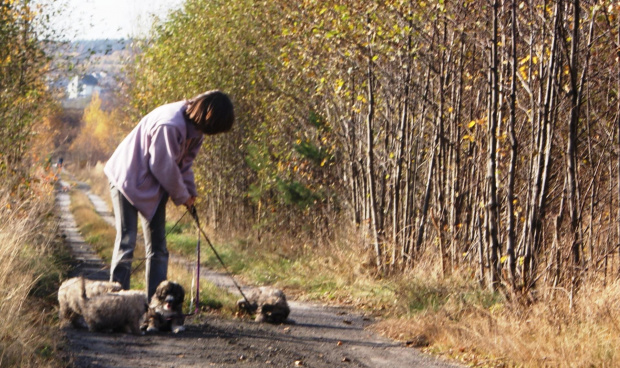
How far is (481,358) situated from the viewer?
7648 millimetres

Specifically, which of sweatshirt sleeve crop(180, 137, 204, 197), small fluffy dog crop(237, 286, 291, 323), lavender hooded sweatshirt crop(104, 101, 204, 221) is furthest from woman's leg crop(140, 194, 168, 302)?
small fluffy dog crop(237, 286, 291, 323)

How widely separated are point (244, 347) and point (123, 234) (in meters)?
1.62

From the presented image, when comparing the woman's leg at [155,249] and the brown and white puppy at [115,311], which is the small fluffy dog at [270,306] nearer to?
the woman's leg at [155,249]

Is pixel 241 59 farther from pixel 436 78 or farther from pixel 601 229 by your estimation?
pixel 601 229

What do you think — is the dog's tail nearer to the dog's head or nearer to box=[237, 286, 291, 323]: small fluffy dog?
the dog's head

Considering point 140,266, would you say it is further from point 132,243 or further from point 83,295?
point 83,295

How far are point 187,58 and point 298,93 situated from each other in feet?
17.0

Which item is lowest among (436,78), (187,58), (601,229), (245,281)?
(245,281)

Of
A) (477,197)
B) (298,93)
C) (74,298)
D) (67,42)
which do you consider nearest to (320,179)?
(298,93)

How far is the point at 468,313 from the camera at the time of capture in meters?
9.17

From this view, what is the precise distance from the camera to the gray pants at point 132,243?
8.32 meters

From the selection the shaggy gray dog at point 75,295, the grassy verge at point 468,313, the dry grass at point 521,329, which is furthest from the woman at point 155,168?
the dry grass at point 521,329

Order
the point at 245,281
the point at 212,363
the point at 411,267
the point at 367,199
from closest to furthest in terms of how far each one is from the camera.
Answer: the point at 212,363 < the point at 411,267 < the point at 367,199 < the point at 245,281

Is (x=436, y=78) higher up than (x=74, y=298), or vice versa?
(x=436, y=78)
